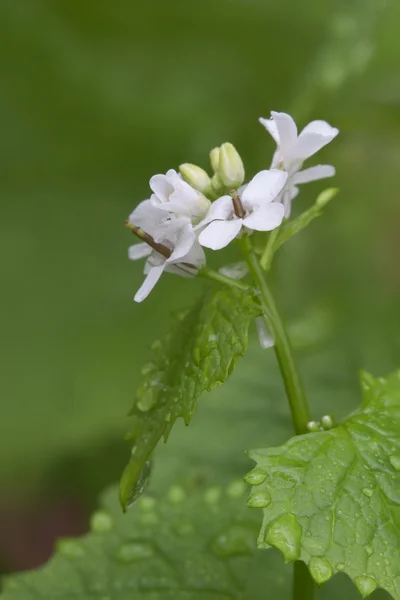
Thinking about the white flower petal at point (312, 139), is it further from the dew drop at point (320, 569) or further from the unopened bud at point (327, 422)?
the dew drop at point (320, 569)

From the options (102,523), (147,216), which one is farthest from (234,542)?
(147,216)

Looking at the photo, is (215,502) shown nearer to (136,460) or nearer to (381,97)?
(136,460)

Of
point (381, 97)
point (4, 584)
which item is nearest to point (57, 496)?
point (4, 584)

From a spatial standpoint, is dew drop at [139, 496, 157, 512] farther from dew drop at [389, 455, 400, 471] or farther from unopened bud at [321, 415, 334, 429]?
dew drop at [389, 455, 400, 471]

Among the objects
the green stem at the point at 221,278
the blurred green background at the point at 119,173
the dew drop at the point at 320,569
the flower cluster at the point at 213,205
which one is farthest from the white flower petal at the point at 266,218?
the blurred green background at the point at 119,173

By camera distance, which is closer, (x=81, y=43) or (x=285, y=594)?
(x=285, y=594)

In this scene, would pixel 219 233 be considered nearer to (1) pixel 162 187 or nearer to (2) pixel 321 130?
(1) pixel 162 187
